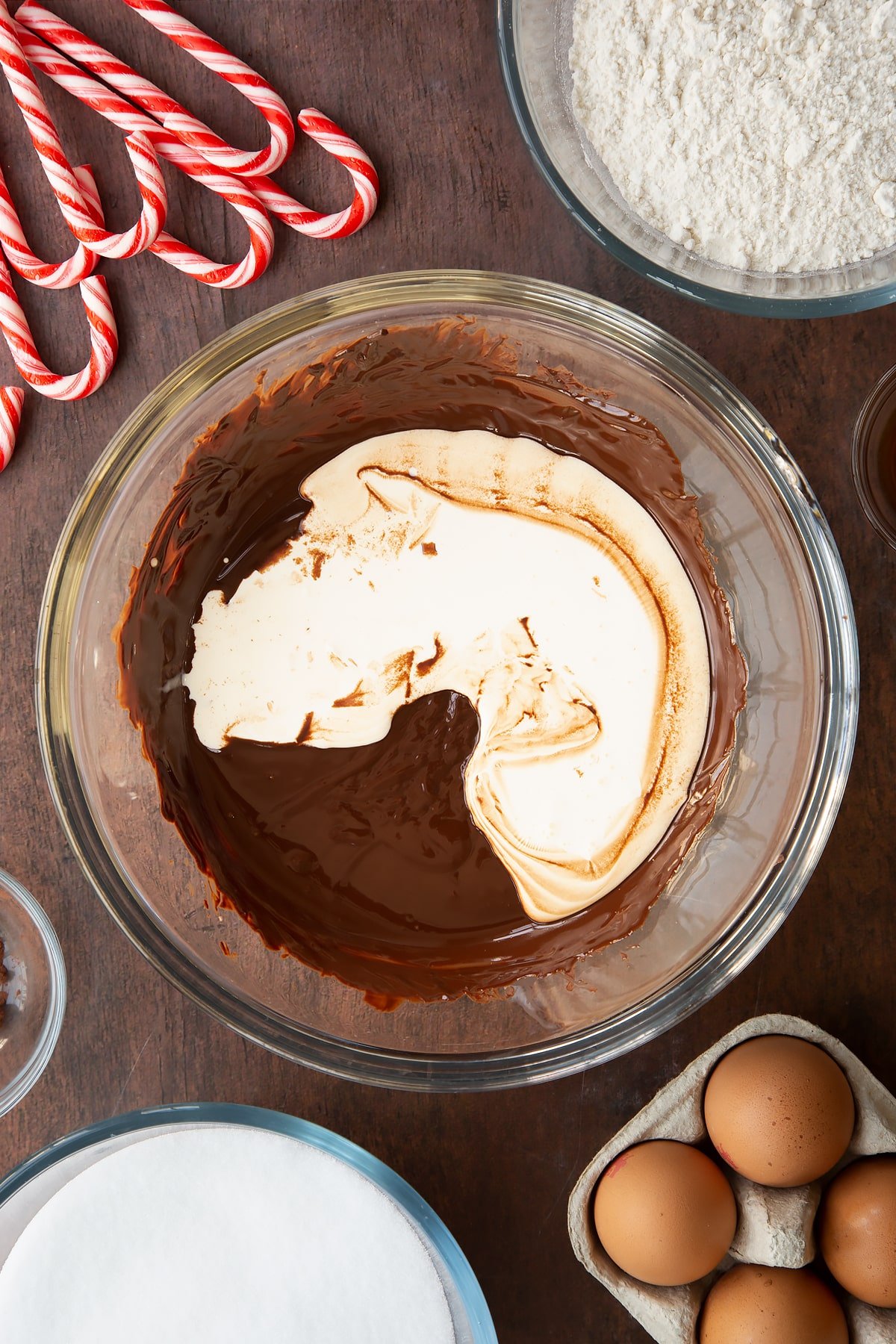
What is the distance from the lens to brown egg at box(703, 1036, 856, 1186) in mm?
799

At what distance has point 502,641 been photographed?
0.93 m

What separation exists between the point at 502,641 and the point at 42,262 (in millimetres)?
677

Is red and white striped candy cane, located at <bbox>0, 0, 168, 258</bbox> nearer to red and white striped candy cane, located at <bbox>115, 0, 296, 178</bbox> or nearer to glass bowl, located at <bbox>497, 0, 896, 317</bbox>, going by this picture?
red and white striped candy cane, located at <bbox>115, 0, 296, 178</bbox>

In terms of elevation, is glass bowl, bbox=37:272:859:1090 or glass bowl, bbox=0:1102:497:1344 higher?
glass bowl, bbox=37:272:859:1090

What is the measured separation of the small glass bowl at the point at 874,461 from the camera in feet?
2.99

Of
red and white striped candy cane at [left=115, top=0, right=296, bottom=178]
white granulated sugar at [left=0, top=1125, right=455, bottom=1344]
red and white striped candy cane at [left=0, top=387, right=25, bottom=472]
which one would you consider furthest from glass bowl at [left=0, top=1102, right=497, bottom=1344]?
red and white striped candy cane at [left=115, top=0, right=296, bottom=178]

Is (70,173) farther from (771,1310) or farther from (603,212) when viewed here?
(771,1310)

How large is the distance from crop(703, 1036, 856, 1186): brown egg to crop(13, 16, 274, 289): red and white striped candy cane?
39.2 inches

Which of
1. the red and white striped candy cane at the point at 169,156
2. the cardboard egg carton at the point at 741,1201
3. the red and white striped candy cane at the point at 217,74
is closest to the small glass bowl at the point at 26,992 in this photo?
the cardboard egg carton at the point at 741,1201

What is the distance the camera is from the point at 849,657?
85 centimetres

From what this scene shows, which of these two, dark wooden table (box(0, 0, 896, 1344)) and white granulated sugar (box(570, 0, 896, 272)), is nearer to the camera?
white granulated sugar (box(570, 0, 896, 272))

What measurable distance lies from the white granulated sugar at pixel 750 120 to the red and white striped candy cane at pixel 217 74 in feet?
1.06

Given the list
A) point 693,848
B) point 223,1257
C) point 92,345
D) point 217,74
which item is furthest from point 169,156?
point 223,1257

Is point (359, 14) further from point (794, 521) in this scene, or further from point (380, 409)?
point (794, 521)
